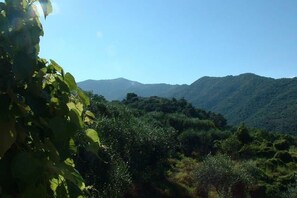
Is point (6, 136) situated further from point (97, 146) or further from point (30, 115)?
point (97, 146)

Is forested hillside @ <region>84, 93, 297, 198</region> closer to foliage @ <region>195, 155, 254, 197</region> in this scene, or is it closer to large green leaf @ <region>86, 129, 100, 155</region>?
foliage @ <region>195, 155, 254, 197</region>

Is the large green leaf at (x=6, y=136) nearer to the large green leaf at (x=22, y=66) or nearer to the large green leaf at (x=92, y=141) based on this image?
the large green leaf at (x=22, y=66)

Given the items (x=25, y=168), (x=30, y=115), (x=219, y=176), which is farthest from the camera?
(x=219, y=176)

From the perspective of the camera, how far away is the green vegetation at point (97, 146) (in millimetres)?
1098

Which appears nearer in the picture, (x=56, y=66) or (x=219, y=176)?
(x=56, y=66)

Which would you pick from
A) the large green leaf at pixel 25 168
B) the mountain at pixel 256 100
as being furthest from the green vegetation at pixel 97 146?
the mountain at pixel 256 100

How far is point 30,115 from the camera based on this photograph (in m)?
1.18

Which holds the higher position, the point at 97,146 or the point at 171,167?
the point at 97,146

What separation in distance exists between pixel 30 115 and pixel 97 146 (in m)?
0.27

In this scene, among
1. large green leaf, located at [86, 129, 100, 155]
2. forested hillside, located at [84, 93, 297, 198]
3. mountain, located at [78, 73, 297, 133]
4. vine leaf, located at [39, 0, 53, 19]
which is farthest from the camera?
mountain, located at [78, 73, 297, 133]

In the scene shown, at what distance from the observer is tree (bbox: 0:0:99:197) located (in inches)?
41.9

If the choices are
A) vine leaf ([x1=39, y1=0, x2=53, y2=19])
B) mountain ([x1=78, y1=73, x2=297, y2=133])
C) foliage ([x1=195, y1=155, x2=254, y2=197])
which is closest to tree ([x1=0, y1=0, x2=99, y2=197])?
vine leaf ([x1=39, y1=0, x2=53, y2=19])

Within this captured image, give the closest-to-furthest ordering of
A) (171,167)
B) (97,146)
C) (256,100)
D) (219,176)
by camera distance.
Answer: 1. (97,146)
2. (219,176)
3. (171,167)
4. (256,100)

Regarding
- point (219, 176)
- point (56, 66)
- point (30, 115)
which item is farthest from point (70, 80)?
point (219, 176)
